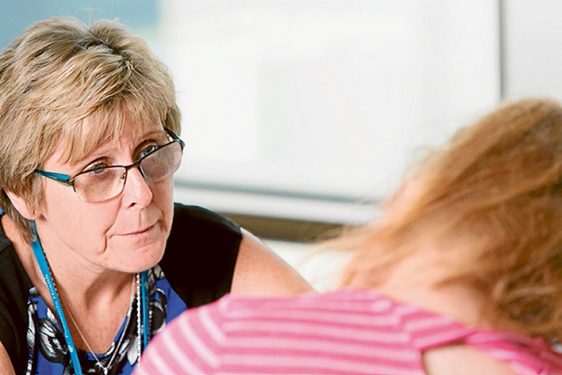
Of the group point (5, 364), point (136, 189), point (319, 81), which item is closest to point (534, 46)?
point (319, 81)

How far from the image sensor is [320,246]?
1.30 metres

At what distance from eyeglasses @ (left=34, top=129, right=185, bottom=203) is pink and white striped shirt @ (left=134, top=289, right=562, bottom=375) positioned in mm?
1038

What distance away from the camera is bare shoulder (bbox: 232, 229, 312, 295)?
7.96ft

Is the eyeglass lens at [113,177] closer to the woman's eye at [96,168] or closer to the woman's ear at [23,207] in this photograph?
the woman's eye at [96,168]

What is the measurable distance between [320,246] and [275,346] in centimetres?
17

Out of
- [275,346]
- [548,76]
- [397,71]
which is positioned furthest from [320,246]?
[397,71]

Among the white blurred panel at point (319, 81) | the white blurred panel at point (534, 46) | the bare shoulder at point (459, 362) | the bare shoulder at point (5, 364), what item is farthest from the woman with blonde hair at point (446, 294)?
the white blurred panel at point (319, 81)

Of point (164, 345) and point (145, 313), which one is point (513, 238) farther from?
point (145, 313)

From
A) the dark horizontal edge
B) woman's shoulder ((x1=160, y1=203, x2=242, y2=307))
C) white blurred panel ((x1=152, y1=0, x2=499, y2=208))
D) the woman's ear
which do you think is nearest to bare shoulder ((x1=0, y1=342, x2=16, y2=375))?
the woman's ear

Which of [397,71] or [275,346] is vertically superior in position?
[275,346]

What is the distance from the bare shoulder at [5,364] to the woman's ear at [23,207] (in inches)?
10.6

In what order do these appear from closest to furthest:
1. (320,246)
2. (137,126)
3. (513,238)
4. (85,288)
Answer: (513,238), (320,246), (137,126), (85,288)

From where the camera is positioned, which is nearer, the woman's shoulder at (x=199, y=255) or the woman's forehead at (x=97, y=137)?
the woman's forehead at (x=97, y=137)

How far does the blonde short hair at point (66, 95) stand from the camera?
2164 mm
